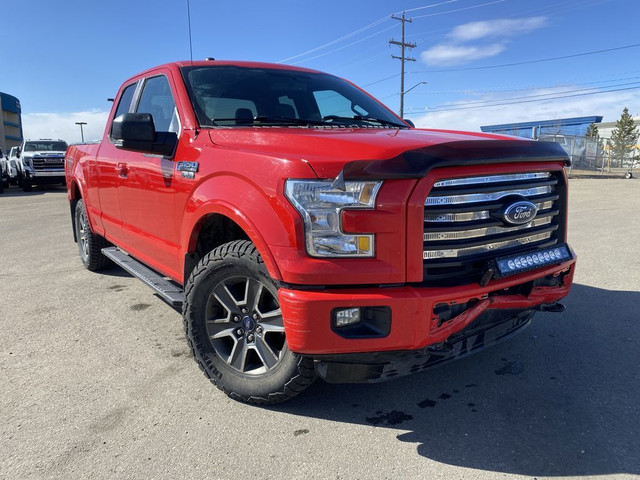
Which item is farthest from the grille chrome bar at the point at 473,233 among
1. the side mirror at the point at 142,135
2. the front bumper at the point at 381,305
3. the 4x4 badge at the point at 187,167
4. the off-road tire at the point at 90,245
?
the off-road tire at the point at 90,245

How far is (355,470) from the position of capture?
223cm

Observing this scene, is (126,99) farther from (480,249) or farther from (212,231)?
(480,249)

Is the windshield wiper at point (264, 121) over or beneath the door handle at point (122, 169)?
over

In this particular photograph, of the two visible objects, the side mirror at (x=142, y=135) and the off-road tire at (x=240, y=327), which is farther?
the side mirror at (x=142, y=135)

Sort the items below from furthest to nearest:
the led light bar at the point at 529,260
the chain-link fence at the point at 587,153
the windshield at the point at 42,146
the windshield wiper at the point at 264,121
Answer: the chain-link fence at the point at 587,153, the windshield at the point at 42,146, the windshield wiper at the point at 264,121, the led light bar at the point at 529,260

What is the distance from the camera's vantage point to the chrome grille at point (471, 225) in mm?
2344

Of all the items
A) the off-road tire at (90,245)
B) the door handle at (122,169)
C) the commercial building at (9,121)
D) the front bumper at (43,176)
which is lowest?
the off-road tire at (90,245)

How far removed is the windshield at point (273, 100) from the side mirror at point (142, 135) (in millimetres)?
274

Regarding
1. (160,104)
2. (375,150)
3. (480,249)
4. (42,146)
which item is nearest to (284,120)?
(160,104)

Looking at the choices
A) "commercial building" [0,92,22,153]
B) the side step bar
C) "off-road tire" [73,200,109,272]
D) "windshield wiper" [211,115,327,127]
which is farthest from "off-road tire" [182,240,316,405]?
"commercial building" [0,92,22,153]

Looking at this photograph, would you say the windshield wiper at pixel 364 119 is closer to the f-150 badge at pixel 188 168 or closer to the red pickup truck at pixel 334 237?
the red pickup truck at pixel 334 237

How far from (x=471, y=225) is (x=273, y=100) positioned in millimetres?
1933

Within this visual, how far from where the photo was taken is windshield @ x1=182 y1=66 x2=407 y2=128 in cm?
336

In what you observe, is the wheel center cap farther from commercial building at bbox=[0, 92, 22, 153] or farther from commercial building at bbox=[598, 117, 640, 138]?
commercial building at bbox=[598, 117, 640, 138]
